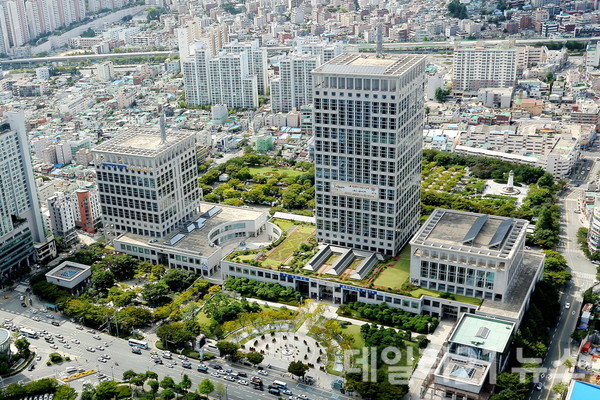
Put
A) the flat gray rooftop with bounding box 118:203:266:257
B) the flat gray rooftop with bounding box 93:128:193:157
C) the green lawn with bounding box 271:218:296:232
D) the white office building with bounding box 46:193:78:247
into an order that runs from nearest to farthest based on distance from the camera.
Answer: the flat gray rooftop with bounding box 118:203:266:257 → the flat gray rooftop with bounding box 93:128:193:157 → the green lawn with bounding box 271:218:296:232 → the white office building with bounding box 46:193:78:247

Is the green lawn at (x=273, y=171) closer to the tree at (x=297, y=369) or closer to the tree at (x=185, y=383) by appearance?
the tree at (x=297, y=369)

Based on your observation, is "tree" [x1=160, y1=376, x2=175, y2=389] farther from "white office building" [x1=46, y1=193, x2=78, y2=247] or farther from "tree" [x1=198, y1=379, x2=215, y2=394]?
"white office building" [x1=46, y1=193, x2=78, y2=247]

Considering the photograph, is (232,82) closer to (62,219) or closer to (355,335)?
(62,219)

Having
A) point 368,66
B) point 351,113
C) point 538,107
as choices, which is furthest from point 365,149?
point 538,107

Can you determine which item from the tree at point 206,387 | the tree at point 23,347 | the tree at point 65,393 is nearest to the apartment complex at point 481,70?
the tree at point 206,387

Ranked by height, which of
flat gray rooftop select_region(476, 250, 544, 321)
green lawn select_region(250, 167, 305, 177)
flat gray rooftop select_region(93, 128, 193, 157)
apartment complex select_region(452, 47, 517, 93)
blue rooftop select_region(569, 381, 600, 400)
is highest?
flat gray rooftop select_region(93, 128, 193, 157)

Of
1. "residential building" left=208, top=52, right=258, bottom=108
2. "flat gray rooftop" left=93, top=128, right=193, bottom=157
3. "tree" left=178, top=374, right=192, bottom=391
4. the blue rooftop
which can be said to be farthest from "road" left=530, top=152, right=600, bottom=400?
"residential building" left=208, top=52, right=258, bottom=108
